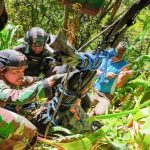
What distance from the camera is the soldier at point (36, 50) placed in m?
5.37

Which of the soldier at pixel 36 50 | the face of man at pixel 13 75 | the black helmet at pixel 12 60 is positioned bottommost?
the soldier at pixel 36 50

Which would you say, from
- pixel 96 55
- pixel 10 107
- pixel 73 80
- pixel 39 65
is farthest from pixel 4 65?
pixel 39 65

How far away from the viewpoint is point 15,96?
3.32m

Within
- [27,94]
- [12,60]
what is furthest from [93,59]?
[12,60]

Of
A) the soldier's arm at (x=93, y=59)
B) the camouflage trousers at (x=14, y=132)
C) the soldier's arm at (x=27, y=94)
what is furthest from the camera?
the soldier's arm at (x=27, y=94)

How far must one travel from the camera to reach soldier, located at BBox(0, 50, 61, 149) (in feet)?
8.95

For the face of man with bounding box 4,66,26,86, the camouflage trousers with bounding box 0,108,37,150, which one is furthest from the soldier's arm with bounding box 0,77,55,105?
the camouflage trousers with bounding box 0,108,37,150

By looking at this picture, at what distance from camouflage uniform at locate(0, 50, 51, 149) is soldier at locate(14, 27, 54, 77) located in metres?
1.62

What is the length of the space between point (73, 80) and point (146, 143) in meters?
0.83

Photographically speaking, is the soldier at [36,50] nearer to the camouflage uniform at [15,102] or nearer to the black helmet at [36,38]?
Result: the black helmet at [36,38]

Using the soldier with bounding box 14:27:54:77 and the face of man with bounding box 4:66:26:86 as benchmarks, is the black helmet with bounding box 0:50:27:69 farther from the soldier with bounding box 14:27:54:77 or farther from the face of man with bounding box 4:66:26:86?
the soldier with bounding box 14:27:54:77

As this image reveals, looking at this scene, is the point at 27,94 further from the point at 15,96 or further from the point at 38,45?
the point at 38,45

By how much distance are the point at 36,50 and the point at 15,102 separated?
6.98ft

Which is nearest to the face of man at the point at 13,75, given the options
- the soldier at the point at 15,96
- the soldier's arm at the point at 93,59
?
the soldier at the point at 15,96
